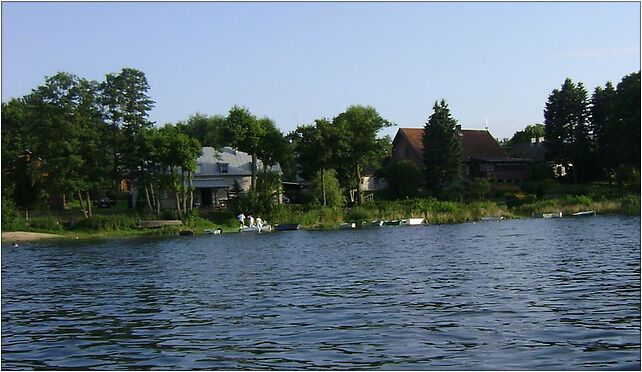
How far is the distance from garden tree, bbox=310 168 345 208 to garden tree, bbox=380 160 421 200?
9273 millimetres

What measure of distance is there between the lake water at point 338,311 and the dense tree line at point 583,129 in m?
52.8

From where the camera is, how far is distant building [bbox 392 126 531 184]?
3723 inches

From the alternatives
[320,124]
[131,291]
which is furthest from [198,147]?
[131,291]

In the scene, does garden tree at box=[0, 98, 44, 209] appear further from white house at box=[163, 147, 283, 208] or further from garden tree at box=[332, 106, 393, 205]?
garden tree at box=[332, 106, 393, 205]

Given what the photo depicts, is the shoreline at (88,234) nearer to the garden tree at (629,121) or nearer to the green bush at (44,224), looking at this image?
the green bush at (44,224)

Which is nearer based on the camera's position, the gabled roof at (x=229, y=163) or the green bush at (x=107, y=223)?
the green bush at (x=107, y=223)

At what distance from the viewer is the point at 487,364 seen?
1290 cm

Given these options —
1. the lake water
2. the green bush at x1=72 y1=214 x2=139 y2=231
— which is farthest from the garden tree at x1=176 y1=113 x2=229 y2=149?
the lake water

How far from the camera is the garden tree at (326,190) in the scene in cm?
7412

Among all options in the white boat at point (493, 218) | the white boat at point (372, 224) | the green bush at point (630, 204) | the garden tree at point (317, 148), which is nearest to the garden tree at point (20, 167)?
the garden tree at point (317, 148)

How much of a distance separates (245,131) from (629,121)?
39.8 metres

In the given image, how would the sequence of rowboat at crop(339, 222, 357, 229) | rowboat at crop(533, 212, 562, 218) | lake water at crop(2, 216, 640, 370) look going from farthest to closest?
rowboat at crop(533, 212, 562, 218), rowboat at crop(339, 222, 357, 229), lake water at crop(2, 216, 640, 370)

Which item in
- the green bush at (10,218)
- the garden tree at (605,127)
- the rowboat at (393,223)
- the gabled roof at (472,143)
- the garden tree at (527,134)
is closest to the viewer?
the green bush at (10,218)

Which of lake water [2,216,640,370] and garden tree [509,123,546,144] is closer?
lake water [2,216,640,370]
